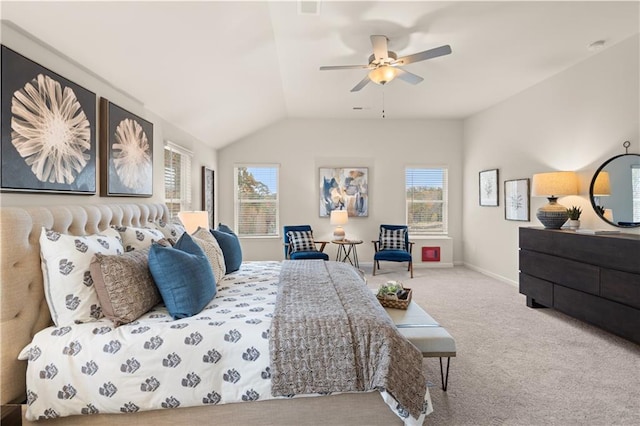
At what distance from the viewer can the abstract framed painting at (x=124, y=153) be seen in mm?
2820

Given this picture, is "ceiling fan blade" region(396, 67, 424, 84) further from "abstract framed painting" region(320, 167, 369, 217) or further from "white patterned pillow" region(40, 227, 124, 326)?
"abstract framed painting" region(320, 167, 369, 217)

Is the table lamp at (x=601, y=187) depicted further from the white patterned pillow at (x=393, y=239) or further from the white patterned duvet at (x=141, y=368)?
the white patterned duvet at (x=141, y=368)

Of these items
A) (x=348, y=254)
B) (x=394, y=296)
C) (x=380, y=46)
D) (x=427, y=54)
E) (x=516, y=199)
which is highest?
(x=380, y=46)

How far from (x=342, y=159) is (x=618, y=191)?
4.31 m

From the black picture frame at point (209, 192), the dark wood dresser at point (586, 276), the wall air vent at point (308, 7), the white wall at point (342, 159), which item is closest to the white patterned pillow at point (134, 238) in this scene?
the wall air vent at point (308, 7)

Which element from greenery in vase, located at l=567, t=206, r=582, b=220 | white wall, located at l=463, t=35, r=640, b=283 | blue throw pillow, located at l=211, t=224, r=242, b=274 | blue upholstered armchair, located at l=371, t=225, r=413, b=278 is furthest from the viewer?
blue upholstered armchair, located at l=371, t=225, r=413, b=278

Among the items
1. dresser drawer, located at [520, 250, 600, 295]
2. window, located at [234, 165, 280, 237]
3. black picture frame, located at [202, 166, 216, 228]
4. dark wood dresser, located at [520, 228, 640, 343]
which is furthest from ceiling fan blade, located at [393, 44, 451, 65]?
window, located at [234, 165, 280, 237]

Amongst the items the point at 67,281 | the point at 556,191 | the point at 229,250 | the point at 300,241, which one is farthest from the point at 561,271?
the point at 67,281

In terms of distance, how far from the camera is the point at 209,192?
20.2 ft

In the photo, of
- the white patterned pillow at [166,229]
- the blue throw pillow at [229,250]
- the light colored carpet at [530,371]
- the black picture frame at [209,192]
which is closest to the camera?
the light colored carpet at [530,371]

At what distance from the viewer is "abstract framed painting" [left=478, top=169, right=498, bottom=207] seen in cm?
593

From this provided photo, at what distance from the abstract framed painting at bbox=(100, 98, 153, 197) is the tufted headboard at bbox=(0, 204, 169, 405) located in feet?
2.71

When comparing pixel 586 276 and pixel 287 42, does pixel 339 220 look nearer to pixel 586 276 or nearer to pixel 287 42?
pixel 287 42

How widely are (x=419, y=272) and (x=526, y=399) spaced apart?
416 centimetres
